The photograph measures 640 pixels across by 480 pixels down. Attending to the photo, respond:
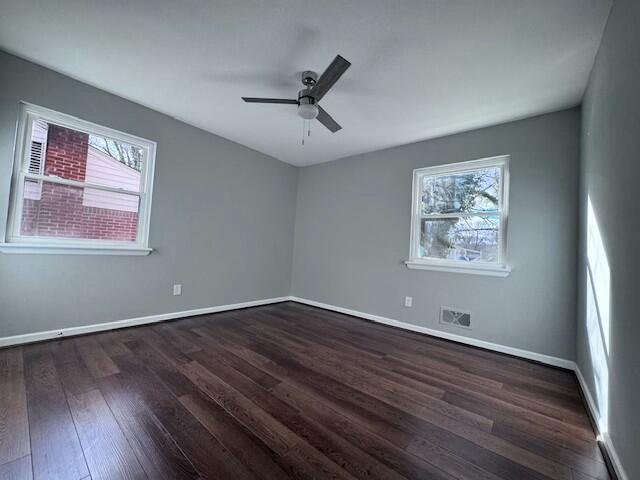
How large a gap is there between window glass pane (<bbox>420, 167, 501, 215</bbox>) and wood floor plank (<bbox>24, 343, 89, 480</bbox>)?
3.64 m

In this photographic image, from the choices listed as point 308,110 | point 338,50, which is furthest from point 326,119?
point 338,50

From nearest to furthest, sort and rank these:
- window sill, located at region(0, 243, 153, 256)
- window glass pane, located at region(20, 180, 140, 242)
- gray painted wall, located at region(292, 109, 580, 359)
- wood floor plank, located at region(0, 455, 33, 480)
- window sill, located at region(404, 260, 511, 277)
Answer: wood floor plank, located at region(0, 455, 33, 480) < window sill, located at region(0, 243, 153, 256) < window glass pane, located at region(20, 180, 140, 242) < gray painted wall, located at region(292, 109, 580, 359) < window sill, located at region(404, 260, 511, 277)

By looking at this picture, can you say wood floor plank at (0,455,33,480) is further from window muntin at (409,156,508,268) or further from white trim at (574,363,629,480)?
window muntin at (409,156,508,268)

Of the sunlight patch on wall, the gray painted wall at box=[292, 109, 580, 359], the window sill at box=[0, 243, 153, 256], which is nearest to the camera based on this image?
the sunlight patch on wall

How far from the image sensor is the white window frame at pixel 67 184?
2.27 m

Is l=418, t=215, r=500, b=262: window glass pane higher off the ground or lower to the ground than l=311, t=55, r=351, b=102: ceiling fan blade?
lower

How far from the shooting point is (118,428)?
1366mm

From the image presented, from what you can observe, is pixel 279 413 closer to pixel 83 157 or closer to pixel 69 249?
pixel 69 249

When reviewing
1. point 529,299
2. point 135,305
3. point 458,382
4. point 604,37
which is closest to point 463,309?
point 529,299

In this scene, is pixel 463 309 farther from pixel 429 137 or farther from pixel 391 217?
pixel 429 137

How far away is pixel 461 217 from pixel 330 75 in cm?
226

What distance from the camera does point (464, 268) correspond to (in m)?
2.96

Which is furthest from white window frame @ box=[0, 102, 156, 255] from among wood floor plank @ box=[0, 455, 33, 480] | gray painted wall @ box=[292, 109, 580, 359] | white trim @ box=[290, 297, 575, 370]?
white trim @ box=[290, 297, 575, 370]

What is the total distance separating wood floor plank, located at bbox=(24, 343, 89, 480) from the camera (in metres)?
1.11
